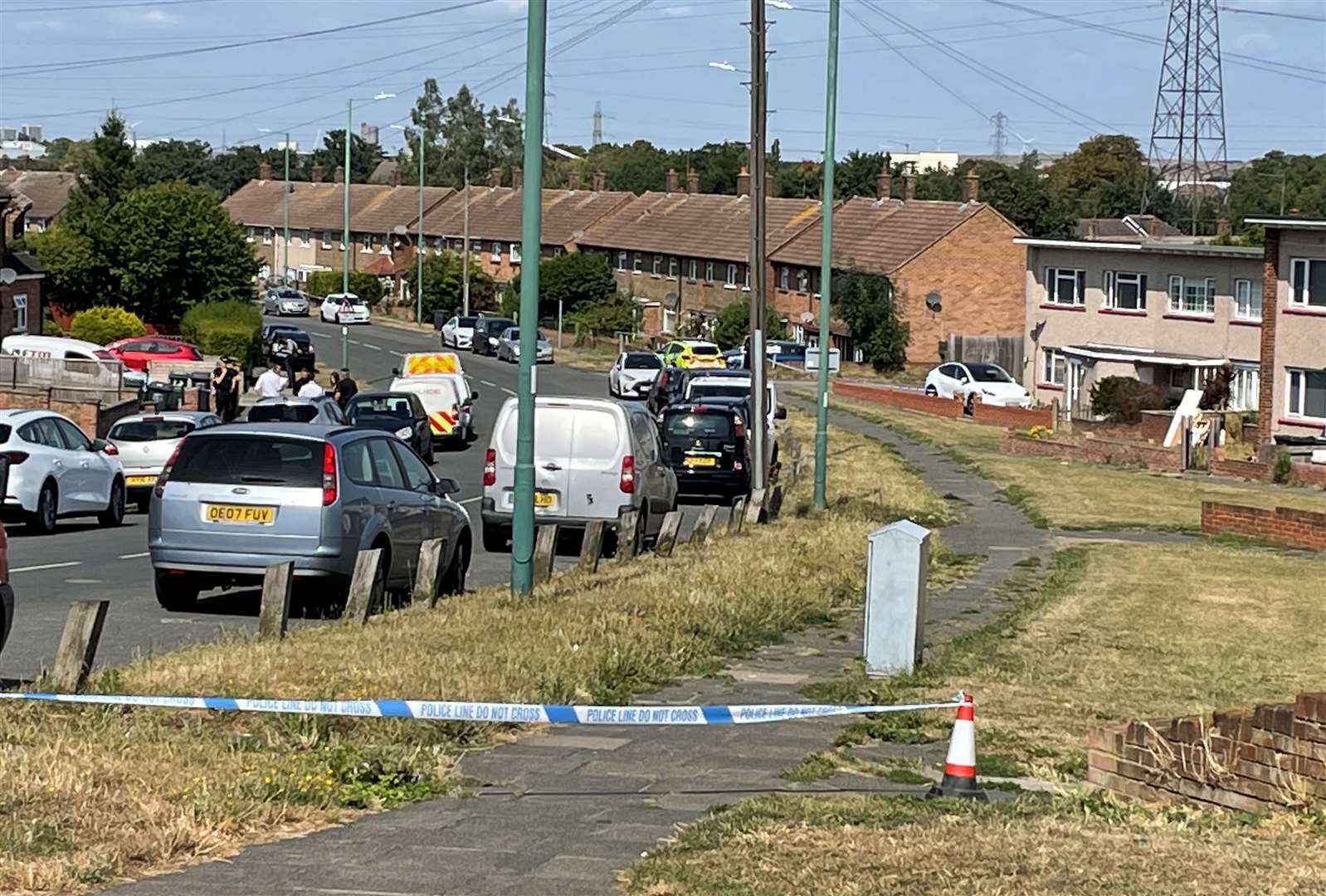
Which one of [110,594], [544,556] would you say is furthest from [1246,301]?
[110,594]

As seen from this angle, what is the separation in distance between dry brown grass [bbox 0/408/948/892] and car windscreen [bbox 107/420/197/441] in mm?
14554

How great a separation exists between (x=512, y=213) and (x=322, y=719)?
334 ft

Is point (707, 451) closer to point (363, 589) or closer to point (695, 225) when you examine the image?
point (363, 589)

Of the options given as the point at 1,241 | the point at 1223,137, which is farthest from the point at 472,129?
the point at 1,241

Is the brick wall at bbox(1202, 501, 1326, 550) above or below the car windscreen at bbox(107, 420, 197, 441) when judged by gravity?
below

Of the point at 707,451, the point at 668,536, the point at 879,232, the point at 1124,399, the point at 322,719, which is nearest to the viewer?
the point at 322,719

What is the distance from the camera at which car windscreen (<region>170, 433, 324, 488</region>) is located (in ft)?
54.6

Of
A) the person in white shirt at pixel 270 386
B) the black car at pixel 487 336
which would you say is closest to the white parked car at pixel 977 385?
the black car at pixel 487 336

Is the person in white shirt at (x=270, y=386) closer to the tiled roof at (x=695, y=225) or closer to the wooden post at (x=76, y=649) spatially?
the wooden post at (x=76, y=649)

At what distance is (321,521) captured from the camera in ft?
54.0

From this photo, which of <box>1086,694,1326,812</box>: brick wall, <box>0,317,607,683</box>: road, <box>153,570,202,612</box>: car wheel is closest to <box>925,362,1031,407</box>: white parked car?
<box>0,317,607,683</box>: road

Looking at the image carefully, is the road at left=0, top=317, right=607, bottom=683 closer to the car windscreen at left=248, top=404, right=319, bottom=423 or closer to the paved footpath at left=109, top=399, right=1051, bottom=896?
the car windscreen at left=248, top=404, right=319, bottom=423

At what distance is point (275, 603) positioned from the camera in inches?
504

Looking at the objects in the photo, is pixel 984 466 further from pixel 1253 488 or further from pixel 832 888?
pixel 832 888
